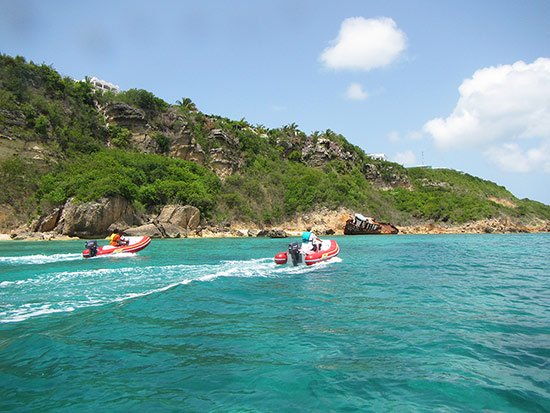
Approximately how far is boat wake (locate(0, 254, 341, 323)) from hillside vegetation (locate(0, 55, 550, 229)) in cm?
2739

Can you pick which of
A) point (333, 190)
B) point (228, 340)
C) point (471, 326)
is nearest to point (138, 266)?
point (228, 340)

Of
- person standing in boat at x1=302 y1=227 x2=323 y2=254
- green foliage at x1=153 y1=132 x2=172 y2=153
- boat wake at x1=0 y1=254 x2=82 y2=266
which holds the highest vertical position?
green foliage at x1=153 y1=132 x2=172 y2=153

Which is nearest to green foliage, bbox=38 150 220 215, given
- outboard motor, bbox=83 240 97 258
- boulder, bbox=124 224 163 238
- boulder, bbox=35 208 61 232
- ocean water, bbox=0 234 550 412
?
boulder, bbox=35 208 61 232

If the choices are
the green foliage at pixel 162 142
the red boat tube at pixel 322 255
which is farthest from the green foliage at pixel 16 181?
the red boat tube at pixel 322 255

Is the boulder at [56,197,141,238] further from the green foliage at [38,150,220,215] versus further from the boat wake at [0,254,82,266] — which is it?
the boat wake at [0,254,82,266]

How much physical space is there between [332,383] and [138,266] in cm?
1545

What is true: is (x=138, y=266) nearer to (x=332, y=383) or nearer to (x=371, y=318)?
(x=371, y=318)

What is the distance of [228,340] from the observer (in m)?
7.47

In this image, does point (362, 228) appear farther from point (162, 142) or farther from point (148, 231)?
point (162, 142)

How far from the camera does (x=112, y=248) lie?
24.4 metres

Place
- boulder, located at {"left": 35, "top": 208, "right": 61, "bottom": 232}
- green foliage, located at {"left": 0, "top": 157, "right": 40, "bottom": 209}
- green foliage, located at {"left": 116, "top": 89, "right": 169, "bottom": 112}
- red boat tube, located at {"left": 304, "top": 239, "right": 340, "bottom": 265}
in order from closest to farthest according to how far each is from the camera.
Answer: red boat tube, located at {"left": 304, "top": 239, "right": 340, "bottom": 265}, boulder, located at {"left": 35, "top": 208, "right": 61, "bottom": 232}, green foliage, located at {"left": 0, "top": 157, "right": 40, "bottom": 209}, green foliage, located at {"left": 116, "top": 89, "right": 169, "bottom": 112}

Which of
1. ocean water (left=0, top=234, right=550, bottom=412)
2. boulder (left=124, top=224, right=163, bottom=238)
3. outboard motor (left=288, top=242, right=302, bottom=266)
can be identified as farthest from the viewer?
boulder (left=124, top=224, right=163, bottom=238)

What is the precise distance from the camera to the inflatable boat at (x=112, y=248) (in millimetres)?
22578

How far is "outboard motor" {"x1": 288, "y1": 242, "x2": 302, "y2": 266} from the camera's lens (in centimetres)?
1847
